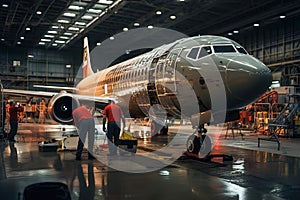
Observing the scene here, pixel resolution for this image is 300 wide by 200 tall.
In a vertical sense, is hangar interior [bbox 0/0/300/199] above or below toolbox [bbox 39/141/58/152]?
above

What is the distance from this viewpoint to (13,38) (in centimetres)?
3953

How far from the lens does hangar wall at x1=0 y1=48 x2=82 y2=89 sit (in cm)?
4450

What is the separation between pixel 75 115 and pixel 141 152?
2.51 metres

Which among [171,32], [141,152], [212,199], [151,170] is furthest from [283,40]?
[212,199]

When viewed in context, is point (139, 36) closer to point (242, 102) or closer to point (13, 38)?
point (13, 38)

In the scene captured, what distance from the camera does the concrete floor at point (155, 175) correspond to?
5.98 metres

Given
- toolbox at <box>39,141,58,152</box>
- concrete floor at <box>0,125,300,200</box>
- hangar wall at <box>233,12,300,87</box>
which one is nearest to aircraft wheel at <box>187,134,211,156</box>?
concrete floor at <box>0,125,300,200</box>

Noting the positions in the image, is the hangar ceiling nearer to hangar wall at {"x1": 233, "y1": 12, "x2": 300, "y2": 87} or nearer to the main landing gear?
hangar wall at {"x1": 233, "y1": 12, "x2": 300, "y2": 87}

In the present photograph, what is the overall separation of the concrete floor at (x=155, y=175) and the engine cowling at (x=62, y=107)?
8.72ft

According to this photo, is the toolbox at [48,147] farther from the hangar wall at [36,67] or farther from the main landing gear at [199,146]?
the hangar wall at [36,67]

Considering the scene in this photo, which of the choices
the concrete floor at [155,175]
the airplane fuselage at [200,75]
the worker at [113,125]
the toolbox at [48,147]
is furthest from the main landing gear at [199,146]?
the toolbox at [48,147]

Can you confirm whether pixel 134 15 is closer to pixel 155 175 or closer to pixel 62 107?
pixel 62 107

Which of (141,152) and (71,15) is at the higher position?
(71,15)

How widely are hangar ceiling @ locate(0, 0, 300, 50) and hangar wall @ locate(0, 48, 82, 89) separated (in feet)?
31.0
